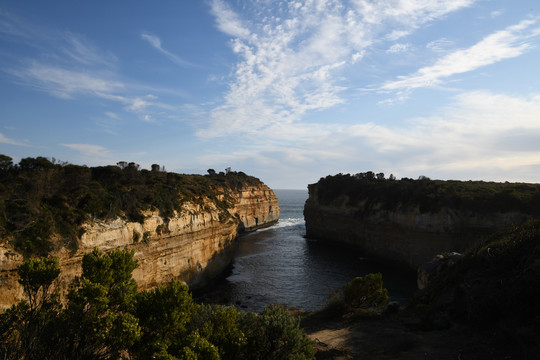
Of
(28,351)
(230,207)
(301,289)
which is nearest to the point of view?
(28,351)

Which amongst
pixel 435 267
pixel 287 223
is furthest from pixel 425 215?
pixel 287 223

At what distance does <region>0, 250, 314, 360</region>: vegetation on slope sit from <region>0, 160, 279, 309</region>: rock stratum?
14.5 feet

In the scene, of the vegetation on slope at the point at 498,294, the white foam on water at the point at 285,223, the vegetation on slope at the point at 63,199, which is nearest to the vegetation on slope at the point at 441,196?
the vegetation on slope at the point at 498,294

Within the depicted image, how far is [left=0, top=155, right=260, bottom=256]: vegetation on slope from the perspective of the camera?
66.2 feet

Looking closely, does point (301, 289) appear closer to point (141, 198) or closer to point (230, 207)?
point (141, 198)

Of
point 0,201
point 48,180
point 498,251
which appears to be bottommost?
point 498,251

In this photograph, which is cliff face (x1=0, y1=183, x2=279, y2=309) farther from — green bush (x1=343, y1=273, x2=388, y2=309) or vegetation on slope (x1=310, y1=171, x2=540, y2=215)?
vegetation on slope (x1=310, y1=171, x2=540, y2=215)

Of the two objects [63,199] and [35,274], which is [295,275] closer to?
[63,199]

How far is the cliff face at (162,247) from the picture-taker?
18.6m

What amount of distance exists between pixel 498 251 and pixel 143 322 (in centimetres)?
1905

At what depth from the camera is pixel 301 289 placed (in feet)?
112

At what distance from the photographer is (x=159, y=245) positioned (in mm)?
29750

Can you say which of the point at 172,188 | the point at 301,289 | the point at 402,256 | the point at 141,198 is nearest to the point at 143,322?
the point at 141,198

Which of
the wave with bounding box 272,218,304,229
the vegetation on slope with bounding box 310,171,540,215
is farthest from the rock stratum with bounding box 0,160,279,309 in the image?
the wave with bounding box 272,218,304,229
